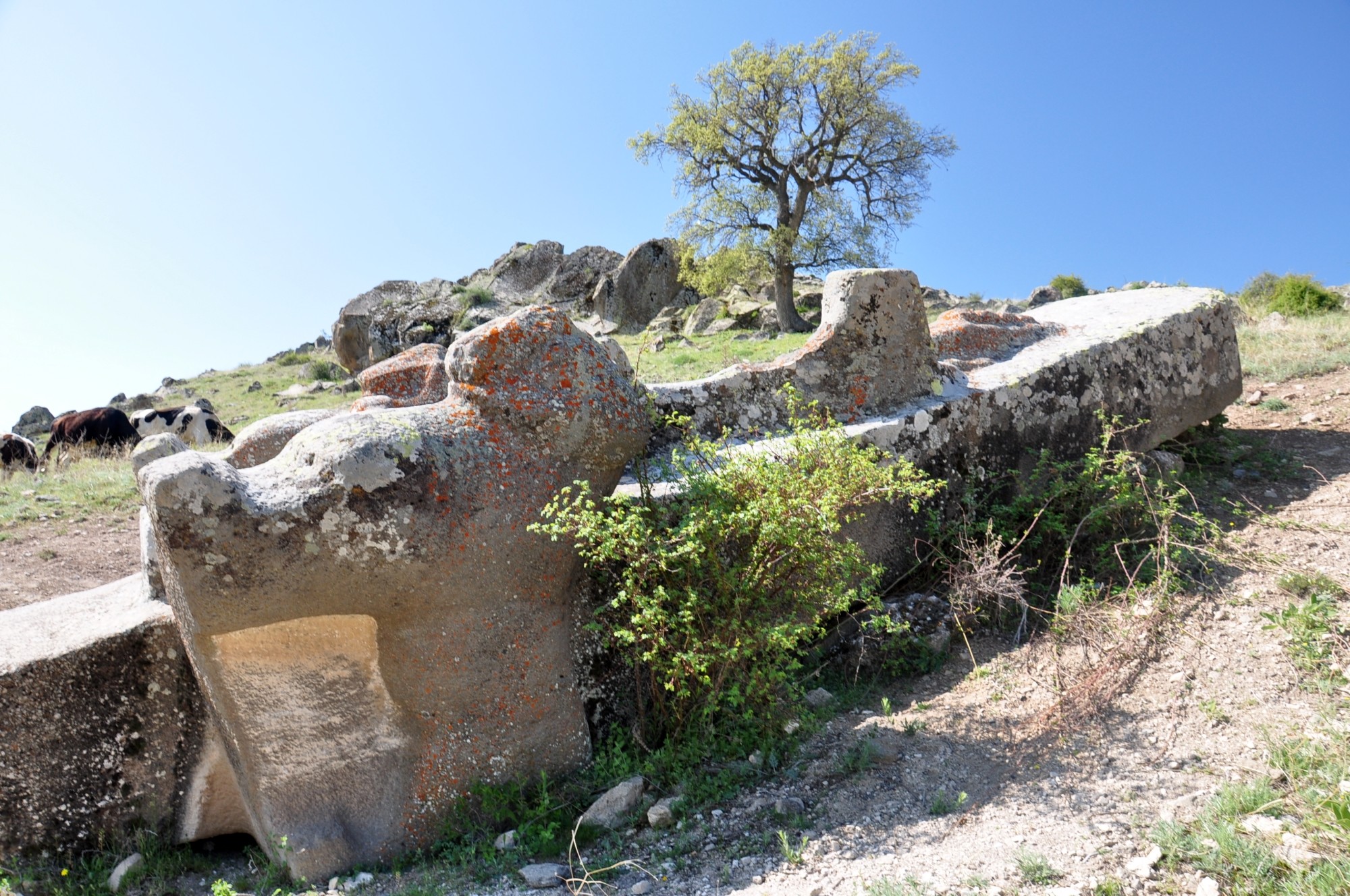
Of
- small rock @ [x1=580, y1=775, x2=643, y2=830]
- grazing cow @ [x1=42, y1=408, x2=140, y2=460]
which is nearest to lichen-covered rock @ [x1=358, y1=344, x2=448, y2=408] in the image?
small rock @ [x1=580, y1=775, x2=643, y2=830]

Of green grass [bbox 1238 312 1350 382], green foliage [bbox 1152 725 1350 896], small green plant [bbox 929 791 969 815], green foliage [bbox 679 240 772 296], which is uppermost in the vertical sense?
green foliage [bbox 679 240 772 296]

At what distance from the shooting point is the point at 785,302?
2534 centimetres

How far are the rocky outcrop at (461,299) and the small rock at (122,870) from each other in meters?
16.0

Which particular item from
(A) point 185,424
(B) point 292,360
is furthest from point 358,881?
(B) point 292,360

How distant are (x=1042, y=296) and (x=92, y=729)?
27.5 meters

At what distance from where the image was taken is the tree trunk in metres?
24.0

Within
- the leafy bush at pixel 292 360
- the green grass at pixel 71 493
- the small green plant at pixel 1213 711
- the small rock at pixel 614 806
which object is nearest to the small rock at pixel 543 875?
the small rock at pixel 614 806

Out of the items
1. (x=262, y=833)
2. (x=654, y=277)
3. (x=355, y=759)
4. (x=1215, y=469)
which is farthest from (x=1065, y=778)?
(x=654, y=277)

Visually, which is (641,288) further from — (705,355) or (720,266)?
(705,355)

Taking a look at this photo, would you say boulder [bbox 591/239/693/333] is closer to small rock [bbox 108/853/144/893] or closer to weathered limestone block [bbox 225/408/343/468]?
weathered limestone block [bbox 225/408/343/468]

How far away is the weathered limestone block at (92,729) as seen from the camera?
4.09 meters

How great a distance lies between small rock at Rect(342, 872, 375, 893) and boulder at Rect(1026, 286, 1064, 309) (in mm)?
25694

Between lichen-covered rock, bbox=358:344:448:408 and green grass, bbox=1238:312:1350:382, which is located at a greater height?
lichen-covered rock, bbox=358:344:448:408

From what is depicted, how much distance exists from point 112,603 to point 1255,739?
210 inches
